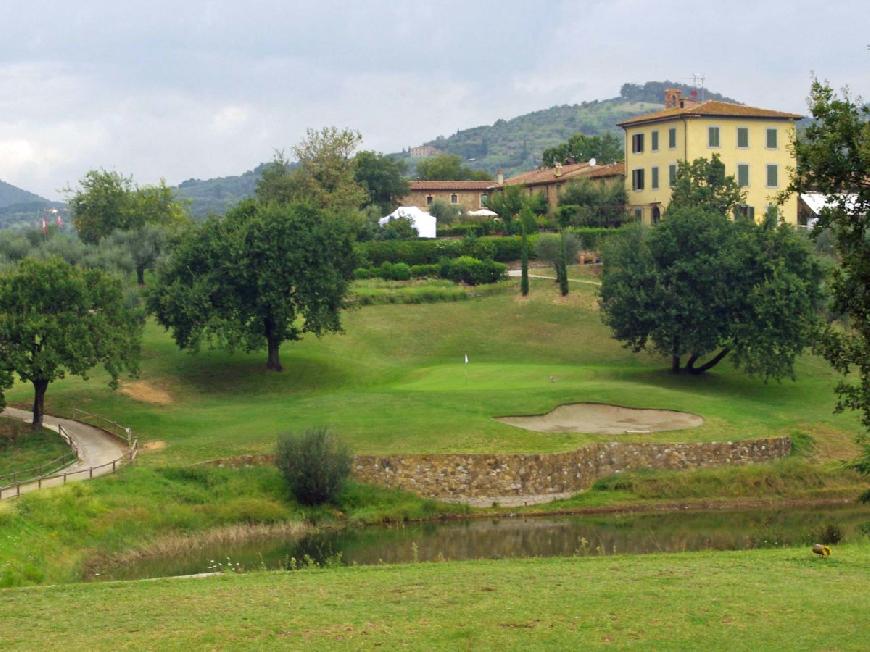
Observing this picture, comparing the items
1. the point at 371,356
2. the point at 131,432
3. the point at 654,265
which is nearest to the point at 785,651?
the point at 131,432

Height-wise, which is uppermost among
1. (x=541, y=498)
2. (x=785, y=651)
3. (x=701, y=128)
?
(x=701, y=128)

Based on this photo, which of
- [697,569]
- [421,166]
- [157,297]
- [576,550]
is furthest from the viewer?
[421,166]

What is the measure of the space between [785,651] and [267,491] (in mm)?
29615

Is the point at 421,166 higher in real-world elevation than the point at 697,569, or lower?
higher

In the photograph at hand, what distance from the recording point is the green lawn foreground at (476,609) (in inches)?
794

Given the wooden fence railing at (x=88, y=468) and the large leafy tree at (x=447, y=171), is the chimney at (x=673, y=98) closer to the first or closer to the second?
the large leafy tree at (x=447, y=171)

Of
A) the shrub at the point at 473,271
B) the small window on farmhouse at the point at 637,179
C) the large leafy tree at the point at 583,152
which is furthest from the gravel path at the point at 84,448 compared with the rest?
the large leafy tree at the point at 583,152

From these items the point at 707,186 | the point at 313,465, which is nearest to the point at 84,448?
the point at 313,465

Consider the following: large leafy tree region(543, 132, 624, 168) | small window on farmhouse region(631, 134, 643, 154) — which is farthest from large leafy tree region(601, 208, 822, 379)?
large leafy tree region(543, 132, 624, 168)

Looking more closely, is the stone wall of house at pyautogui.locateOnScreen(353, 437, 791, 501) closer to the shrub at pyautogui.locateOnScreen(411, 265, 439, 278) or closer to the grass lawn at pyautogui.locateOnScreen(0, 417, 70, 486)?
the grass lawn at pyautogui.locateOnScreen(0, 417, 70, 486)

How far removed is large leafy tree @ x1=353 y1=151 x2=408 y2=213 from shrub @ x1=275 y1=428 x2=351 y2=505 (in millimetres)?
82657

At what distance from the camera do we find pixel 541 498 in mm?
48594

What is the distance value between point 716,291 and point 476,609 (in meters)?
43.8

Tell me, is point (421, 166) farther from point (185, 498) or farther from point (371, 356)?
point (185, 498)
